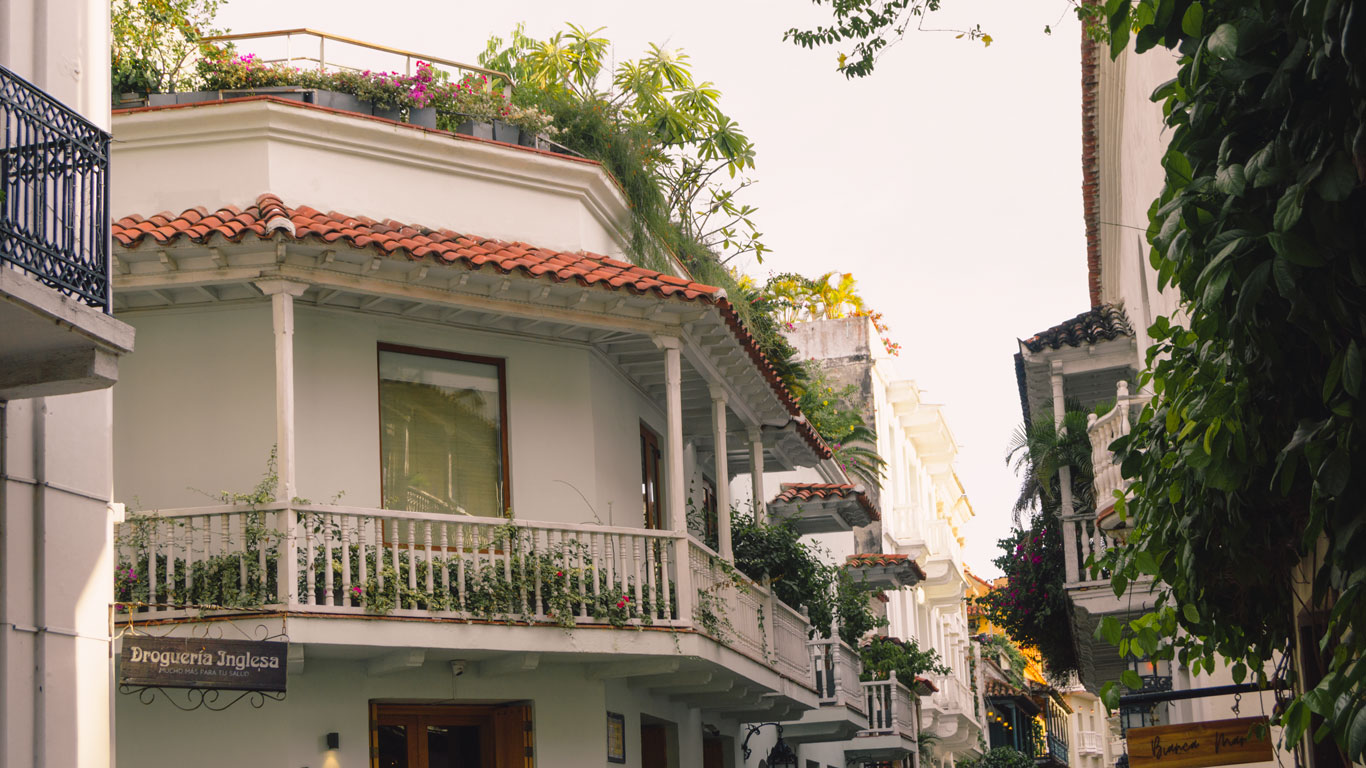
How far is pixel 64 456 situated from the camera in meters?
9.01

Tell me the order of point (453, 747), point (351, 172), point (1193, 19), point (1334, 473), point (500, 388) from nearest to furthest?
point (1334, 473)
point (1193, 19)
point (453, 747)
point (351, 172)
point (500, 388)

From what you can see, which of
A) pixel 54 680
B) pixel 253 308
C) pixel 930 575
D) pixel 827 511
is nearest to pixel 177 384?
pixel 253 308

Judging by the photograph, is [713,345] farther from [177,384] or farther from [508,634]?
[177,384]

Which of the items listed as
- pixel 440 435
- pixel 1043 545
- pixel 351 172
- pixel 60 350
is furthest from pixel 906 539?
pixel 60 350

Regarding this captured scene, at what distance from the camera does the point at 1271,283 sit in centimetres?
461

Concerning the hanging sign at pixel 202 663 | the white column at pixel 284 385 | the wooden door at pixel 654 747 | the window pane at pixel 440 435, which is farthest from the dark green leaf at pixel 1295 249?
the wooden door at pixel 654 747

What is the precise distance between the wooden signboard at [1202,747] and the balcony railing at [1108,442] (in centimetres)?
665

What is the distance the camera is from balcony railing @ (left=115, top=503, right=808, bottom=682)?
12.7 meters

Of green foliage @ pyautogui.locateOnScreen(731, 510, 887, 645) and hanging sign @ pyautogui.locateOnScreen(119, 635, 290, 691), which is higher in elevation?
green foliage @ pyautogui.locateOnScreen(731, 510, 887, 645)

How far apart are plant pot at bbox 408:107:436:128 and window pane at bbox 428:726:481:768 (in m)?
6.32

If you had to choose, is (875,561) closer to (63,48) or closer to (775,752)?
(775,752)

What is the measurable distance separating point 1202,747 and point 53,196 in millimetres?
6852

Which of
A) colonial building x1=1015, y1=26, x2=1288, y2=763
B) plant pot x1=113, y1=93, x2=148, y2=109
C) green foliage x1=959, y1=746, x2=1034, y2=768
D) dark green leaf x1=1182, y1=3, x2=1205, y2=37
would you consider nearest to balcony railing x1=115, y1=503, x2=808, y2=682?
colonial building x1=1015, y1=26, x2=1288, y2=763

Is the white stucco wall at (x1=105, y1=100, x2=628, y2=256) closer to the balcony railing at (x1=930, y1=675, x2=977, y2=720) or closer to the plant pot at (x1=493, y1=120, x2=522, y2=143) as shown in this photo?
the plant pot at (x1=493, y1=120, x2=522, y2=143)
